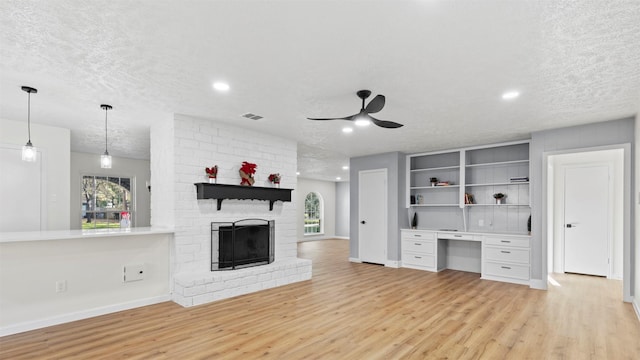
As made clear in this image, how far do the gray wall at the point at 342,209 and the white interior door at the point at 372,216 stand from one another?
600 cm

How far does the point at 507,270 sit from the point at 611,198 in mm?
2426

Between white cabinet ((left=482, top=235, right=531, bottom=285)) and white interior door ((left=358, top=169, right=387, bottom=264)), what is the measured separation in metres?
2.03

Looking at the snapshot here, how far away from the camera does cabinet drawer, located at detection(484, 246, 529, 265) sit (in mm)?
5467

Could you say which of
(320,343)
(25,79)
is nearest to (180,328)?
(320,343)

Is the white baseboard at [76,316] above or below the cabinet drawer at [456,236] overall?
below

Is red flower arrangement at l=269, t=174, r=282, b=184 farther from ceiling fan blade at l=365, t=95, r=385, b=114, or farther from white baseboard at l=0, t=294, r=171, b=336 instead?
ceiling fan blade at l=365, t=95, r=385, b=114

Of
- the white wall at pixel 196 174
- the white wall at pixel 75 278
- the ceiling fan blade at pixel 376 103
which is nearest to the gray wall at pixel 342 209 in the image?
the white wall at pixel 196 174

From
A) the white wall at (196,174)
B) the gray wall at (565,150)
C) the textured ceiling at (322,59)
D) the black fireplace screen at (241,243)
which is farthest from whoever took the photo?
the black fireplace screen at (241,243)

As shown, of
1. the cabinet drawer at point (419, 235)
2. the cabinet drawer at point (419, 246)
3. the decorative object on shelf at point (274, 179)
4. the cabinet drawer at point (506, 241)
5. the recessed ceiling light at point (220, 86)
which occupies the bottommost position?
the cabinet drawer at point (419, 246)

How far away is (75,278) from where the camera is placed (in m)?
3.78

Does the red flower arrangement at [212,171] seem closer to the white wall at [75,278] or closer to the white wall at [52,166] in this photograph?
the white wall at [75,278]

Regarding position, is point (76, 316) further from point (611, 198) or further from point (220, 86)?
point (611, 198)

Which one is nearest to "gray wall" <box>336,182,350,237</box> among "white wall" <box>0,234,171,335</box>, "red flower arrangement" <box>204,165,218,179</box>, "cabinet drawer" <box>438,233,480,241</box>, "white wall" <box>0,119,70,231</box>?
"cabinet drawer" <box>438,233,480,241</box>

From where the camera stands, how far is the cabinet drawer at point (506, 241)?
5.48 meters
